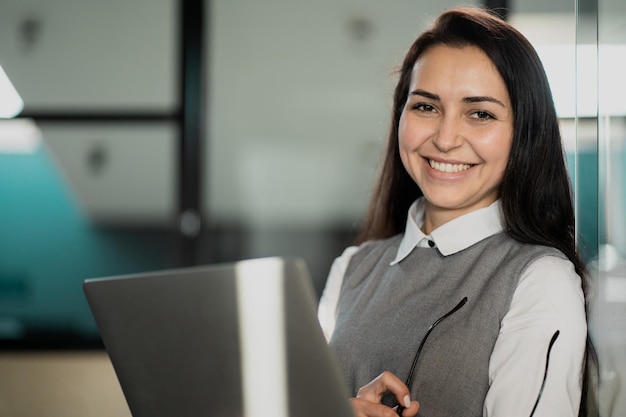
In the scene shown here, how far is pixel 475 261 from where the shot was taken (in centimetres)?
158

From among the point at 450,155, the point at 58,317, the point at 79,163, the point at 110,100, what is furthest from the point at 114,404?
the point at 450,155

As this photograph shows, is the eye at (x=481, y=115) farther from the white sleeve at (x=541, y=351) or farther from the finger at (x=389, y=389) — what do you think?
the finger at (x=389, y=389)

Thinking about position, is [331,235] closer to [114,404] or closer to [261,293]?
[114,404]

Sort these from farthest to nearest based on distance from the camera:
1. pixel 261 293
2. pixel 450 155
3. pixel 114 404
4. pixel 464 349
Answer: pixel 114 404 < pixel 450 155 < pixel 464 349 < pixel 261 293

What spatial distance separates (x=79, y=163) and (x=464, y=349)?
9.56 feet

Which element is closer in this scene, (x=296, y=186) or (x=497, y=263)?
(x=497, y=263)

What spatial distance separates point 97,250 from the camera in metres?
4.04

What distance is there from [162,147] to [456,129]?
2.58 meters

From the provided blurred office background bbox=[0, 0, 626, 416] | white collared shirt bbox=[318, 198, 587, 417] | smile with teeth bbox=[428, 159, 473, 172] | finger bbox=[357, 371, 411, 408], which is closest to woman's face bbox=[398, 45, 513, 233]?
smile with teeth bbox=[428, 159, 473, 172]

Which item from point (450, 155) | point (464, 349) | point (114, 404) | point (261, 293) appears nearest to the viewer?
point (261, 293)

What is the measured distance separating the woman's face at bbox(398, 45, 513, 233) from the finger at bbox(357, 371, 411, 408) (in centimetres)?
39

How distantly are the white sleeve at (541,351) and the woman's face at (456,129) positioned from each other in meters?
0.24

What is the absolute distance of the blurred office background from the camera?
398 centimetres

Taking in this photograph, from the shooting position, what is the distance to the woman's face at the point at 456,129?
5.15 ft
